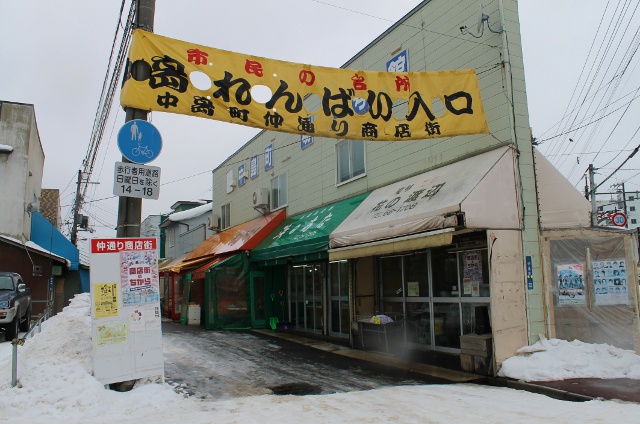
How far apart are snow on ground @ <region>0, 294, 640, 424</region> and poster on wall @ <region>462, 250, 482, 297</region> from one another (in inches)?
119

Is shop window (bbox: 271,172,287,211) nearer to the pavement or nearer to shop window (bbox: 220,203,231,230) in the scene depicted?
shop window (bbox: 220,203,231,230)

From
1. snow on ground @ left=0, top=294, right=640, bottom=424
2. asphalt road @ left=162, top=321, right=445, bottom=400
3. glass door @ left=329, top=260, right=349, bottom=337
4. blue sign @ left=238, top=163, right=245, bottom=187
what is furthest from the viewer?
blue sign @ left=238, top=163, right=245, bottom=187

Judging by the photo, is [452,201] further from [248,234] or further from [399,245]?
[248,234]

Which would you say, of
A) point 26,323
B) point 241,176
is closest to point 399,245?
point 26,323

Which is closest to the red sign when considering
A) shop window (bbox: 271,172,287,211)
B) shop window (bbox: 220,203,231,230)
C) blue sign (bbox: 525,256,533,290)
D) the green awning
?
the green awning

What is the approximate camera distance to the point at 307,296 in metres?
17.2

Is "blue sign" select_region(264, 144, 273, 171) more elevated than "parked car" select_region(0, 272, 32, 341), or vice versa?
"blue sign" select_region(264, 144, 273, 171)

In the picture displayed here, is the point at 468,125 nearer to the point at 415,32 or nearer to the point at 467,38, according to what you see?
the point at 467,38

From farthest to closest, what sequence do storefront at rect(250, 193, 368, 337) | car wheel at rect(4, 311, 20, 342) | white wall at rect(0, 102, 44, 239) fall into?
white wall at rect(0, 102, 44, 239) → storefront at rect(250, 193, 368, 337) → car wheel at rect(4, 311, 20, 342)

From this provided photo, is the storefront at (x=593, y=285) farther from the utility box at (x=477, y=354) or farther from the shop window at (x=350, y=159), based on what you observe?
the shop window at (x=350, y=159)

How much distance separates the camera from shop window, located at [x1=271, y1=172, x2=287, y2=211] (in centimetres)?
1877

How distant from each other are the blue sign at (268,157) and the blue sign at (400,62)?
8279 mm

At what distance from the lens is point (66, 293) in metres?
28.2

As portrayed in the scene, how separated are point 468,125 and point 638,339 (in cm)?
497
